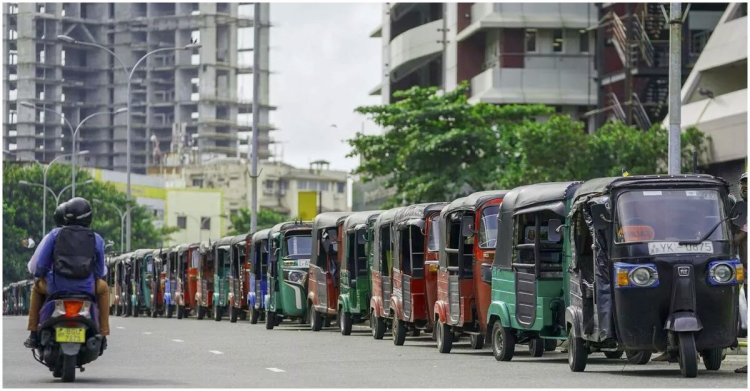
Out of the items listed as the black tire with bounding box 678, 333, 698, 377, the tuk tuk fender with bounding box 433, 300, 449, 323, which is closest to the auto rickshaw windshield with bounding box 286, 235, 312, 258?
the tuk tuk fender with bounding box 433, 300, 449, 323

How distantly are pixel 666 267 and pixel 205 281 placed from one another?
113ft

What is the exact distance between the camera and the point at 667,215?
1827cm

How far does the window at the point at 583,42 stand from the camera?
3049 inches

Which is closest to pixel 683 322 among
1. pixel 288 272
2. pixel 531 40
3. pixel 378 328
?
pixel 378 328

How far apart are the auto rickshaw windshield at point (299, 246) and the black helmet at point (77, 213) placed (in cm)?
2133

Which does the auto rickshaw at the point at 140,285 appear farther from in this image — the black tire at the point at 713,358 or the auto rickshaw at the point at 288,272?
the black tire at the point at 713,358

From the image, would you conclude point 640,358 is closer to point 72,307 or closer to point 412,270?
point 72,307

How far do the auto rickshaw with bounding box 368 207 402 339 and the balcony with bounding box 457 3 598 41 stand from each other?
151 ft

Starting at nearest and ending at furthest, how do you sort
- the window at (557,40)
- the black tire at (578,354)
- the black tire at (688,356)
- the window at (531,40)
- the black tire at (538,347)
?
1. the black tire at (688,356)
2. the black tire at (578,354)
3. the black tire at (538,347)
4. the window at (531,40)
5. the window at (557,40)

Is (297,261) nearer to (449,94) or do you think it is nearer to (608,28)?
(449,94)

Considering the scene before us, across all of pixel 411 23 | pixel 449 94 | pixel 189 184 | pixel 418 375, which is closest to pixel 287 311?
pixel 418 375

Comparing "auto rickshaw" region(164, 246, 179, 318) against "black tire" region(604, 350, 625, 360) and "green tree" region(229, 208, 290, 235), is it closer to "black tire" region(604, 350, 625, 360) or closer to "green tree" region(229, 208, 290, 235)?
"black tire" region(604, 350, 625, 360)

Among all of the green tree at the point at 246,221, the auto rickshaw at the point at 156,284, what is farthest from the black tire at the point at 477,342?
the green tree at the point at 246,221

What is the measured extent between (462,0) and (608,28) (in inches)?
440
